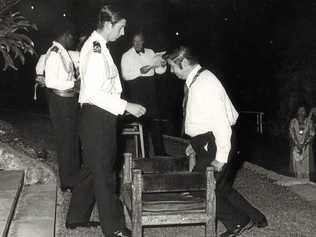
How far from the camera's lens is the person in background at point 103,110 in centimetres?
502

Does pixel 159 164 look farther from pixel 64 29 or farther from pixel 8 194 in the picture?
pixel 64 29

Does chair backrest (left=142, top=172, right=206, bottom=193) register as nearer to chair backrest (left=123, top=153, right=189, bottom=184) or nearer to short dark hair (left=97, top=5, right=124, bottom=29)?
chair backrest (left=123, top=153, right=189, bottom=184)

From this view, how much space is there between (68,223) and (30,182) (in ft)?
5.86

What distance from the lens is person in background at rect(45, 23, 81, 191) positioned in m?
6.66

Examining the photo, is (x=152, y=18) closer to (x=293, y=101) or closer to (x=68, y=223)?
(x=293, y=101)

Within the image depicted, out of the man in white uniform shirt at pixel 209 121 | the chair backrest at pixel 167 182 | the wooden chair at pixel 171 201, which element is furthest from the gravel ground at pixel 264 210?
the chair backrest at pixel 167 182

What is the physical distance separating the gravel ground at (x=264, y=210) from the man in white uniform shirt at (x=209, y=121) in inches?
15.9

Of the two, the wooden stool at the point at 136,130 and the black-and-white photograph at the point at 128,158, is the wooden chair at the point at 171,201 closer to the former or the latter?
the black-and-white photograph at the point at 128,158

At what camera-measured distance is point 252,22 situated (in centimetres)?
2323

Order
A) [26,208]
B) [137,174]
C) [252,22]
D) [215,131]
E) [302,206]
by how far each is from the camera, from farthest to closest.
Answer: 1. [252,22]
2. [302,206]
3. [26,208]
4. [215,131]
5. [137,174]

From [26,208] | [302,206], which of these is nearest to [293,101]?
[302,206]

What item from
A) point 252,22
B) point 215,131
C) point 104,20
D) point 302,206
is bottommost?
point 302,206

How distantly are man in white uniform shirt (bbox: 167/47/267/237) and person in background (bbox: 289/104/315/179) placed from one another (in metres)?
5.18

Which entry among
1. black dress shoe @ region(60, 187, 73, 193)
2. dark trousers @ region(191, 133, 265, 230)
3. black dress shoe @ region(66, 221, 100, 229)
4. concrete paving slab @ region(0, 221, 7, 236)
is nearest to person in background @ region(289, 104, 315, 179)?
black dress shoe @ region(60, 187, 73, 193)
